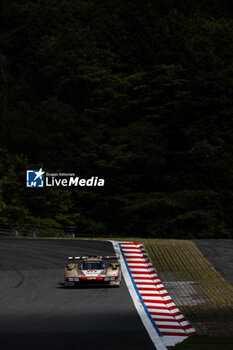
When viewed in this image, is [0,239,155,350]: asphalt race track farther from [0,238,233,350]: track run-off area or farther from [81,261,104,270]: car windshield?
[81,261,104,270]: car windshield

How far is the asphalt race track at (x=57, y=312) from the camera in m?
14.6

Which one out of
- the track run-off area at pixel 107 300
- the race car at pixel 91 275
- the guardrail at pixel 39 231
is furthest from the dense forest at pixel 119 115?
the race car at pixel 91 275

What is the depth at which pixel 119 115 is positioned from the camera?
8338 centimetres

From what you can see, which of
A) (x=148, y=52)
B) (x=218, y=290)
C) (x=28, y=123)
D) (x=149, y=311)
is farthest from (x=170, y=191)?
(x=149, y=311)

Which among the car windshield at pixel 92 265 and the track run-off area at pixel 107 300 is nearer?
the track run-off area at pixel 107 300

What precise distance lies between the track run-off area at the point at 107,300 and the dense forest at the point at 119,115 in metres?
30.6

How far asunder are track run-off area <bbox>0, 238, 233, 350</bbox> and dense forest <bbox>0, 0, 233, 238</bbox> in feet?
100

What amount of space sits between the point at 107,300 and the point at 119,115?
62.3m

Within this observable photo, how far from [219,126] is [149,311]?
5559 cm

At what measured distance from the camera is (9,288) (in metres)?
25.6

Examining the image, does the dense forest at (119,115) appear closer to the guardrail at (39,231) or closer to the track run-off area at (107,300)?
the guardrail at (39,231)

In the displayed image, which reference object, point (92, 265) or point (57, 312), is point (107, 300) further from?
point (92, 265)

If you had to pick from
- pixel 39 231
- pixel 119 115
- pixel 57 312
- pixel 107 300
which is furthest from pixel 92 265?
pixel 119 115

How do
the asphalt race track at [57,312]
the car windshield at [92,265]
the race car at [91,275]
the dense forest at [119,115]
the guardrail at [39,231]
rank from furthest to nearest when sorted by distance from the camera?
the dense forest at [119,115], the guardrail at [39,231], the car windshield at [92,265], the race car at [91,275], the asphalt race track at [57,312]
